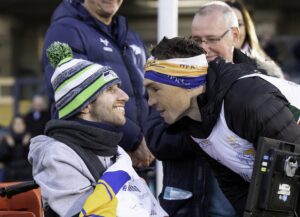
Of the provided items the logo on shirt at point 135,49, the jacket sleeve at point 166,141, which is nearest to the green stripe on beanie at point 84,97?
the jacket sleeve at point 166,141

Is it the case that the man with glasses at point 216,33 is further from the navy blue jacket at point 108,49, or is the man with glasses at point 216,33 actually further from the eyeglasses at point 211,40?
the navy blue jacket at point 108,49

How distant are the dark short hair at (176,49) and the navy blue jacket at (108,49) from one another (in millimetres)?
973

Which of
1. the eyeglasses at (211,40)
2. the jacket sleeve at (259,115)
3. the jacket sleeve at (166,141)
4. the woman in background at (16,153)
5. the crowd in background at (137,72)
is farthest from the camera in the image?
the woman in background at (16,153)

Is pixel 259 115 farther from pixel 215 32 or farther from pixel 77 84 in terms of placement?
pixel 215 32

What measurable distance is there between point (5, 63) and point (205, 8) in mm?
16171

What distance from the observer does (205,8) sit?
163 inches

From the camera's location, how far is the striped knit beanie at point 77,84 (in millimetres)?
3537

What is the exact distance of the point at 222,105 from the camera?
3.28 meters

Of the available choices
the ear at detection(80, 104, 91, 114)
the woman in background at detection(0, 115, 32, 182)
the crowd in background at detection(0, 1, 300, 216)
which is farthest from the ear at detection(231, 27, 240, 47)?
the woman in background at detection(0, 115, 32, 182)

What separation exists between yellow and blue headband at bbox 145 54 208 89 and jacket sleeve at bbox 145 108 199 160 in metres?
0.40

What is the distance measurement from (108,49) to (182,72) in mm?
1244

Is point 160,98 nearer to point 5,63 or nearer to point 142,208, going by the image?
point 142,208

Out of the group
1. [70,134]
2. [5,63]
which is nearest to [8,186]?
[70,134]

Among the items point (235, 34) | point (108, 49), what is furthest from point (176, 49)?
point (108, 49)
